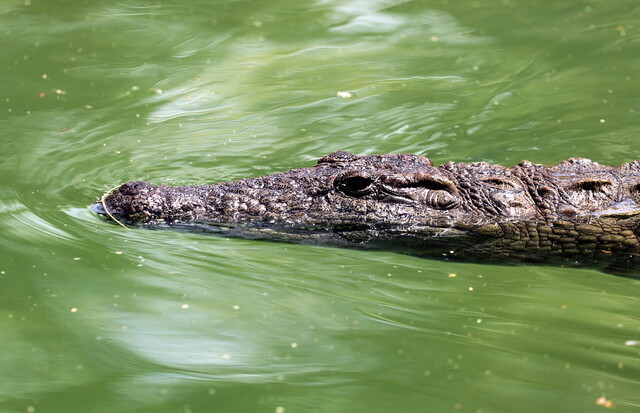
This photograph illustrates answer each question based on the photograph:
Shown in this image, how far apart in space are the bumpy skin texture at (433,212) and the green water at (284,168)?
8.0 inches

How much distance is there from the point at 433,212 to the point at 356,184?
747mm

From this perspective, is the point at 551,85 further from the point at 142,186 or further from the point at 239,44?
the point at 142,186

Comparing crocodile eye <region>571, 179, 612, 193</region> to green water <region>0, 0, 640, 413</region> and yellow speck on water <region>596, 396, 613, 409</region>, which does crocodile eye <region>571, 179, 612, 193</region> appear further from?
yellow speck on water <region>596, 396, 613, 409</region>

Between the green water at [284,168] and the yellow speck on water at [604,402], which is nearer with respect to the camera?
the yellow speck on water at [604,402]

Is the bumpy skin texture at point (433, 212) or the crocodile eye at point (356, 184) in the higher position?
the crocodile eye at point (356, 184)

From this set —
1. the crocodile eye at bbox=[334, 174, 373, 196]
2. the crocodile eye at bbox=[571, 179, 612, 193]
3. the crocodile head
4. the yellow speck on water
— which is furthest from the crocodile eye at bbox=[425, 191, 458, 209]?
the yellow speck on water

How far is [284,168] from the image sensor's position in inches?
353

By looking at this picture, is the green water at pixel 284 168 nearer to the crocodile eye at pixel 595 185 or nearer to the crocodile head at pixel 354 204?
the crocodile head at pixel 354 204

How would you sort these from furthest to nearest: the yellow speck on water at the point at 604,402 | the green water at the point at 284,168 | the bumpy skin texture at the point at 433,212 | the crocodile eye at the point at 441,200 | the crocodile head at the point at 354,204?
the crocodile eye at the point at 441,200
the crocodile head at the point at 354,204
the bumpy skin texture at the point at 433,212
the green water at the point at 284,168
the yellow speck on water at the point at 604,402

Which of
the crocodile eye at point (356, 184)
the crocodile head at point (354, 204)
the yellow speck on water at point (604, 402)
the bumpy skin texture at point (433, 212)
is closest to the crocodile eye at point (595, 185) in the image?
the bumpy skin texture at point (433, 212)

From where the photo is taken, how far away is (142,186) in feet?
23.9

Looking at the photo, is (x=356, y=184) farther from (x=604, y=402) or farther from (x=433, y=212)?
(x=604, y=402)

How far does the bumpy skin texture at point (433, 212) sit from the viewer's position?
700cm

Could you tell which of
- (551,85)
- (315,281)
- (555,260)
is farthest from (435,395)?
(551,85)
